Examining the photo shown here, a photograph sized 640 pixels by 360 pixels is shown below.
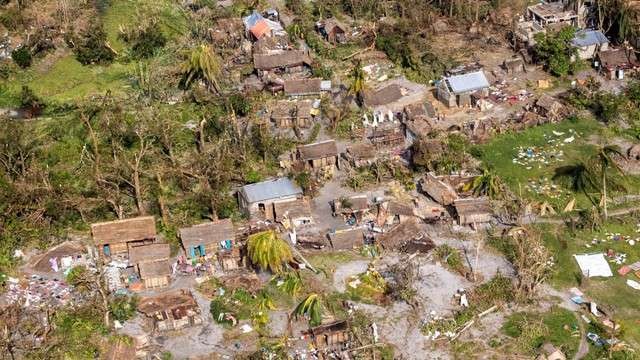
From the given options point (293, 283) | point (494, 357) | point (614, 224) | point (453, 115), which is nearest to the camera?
point (494, 357)

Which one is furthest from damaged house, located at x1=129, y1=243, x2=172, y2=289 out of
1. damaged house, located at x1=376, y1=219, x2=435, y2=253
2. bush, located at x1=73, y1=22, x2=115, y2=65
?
bush, located at x1=73, y1=22, x2=115, y2=65

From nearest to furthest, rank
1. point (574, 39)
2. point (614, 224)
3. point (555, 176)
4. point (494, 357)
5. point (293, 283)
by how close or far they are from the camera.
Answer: point (494, 357) → point (293, 283) → point (614, 224) → point (555, 176) → point (574, 39)

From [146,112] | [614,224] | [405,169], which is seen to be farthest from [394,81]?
[614,224]

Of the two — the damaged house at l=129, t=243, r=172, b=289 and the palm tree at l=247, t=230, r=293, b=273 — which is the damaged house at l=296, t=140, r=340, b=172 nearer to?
the palm tree at l=247, t=230, r=293, b=273

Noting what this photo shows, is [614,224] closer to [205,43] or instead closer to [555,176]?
[555,176]

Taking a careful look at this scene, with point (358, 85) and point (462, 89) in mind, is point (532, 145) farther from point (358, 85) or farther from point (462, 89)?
point (358, 85)
